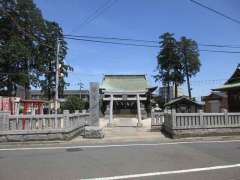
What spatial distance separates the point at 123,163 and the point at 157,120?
11847mm

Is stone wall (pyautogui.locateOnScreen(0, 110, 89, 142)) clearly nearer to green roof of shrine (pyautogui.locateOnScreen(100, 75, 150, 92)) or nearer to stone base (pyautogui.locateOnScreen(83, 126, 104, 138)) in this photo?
stone base (pyautogui.locateOnScreen(83, 126, 104, 138))

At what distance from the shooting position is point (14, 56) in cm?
3672

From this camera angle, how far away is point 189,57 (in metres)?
52.1

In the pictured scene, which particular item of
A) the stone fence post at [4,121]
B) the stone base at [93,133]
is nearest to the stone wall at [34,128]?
the stone fence post at [4,121]

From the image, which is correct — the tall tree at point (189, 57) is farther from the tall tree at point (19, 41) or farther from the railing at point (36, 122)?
the railing at point (36, 122)

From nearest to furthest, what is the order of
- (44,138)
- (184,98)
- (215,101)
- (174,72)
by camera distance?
(44,138), (184,98), (215,101), (174,72)

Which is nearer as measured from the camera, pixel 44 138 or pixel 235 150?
pixel 235 150

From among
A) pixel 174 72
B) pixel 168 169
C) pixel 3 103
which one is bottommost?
pixel 168 169

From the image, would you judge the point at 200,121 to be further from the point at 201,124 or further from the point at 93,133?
the point at 93,133

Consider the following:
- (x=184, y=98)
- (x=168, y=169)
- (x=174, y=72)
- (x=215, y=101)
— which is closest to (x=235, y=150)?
(x=168, y=169)

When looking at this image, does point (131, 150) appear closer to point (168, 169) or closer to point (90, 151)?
point (90, 151)

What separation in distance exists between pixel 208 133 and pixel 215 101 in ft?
106

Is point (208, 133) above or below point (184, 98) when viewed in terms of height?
below

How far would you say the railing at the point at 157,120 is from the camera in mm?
21141
